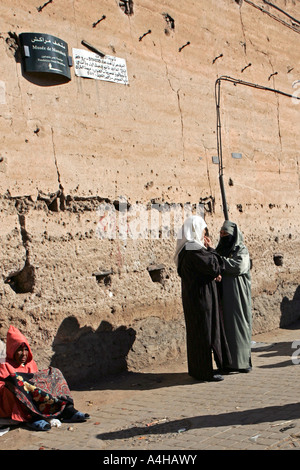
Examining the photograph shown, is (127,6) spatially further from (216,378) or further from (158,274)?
(216,378)

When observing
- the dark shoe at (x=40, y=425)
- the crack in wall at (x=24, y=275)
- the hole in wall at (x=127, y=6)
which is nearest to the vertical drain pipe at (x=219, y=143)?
the hole in wall at (x=127, y=6)

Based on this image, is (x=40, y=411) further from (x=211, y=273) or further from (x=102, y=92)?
(x=102, y=92)

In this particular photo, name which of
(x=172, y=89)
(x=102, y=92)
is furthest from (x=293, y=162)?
(x=102, y=92)

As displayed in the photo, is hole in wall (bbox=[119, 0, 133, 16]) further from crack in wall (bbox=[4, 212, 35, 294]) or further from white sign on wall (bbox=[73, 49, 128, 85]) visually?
crack in wall (bbox=[4, 212, 35, 294])

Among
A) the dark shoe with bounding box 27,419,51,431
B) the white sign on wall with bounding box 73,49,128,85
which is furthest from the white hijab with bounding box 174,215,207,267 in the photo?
the dark shoe with bounding box 27,419,51,431

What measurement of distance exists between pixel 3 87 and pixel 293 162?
497 cm

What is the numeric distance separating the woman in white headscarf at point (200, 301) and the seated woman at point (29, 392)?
1.39 meters

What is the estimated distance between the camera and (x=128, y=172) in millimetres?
5832

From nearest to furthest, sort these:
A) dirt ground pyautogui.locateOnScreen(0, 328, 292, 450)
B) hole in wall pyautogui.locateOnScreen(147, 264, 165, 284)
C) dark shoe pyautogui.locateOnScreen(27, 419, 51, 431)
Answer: dirt ground pyautogui.locateOnScreen(0, 328, 292, 450), dark shoe pyautogui.locateOnScreen(27, 419, 51, 431), hole in wall pyautogui.locateOnScreen(147, 264, 165, 284)

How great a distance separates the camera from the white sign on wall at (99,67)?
17.9ft

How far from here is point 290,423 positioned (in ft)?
12.0

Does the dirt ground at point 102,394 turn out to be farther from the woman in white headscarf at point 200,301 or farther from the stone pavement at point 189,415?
the woman in white headscarf at point 200,301

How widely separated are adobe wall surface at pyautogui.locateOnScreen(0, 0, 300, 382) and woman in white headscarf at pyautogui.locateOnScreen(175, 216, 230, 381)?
66cm

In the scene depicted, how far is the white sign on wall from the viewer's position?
5.47 metres
